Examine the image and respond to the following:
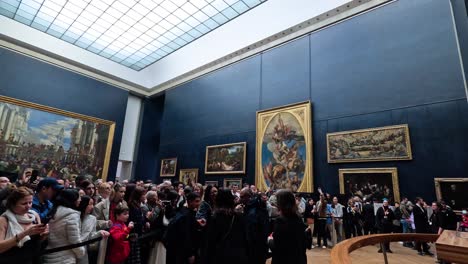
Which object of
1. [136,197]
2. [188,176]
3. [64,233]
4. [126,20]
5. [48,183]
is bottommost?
[64,233]

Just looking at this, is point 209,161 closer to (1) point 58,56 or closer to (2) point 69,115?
(2) point 69,115

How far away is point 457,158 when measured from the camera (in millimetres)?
8586

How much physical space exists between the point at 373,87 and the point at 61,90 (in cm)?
2013

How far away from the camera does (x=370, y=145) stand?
10.4 meters

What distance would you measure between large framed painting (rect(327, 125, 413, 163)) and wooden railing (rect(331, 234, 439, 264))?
8114 millimetres

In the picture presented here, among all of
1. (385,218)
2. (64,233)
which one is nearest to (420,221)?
(385,218)

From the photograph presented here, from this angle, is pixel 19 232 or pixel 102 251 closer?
pixel 19 232

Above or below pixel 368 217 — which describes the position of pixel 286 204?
above

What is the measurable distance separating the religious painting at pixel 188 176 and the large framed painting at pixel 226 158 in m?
1.19

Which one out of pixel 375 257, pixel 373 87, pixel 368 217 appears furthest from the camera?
pixel 373 87

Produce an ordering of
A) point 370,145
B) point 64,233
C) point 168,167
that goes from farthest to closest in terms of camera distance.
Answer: point 168,167
point 370,145
point 64,233

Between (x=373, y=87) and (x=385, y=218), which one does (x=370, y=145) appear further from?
(x=385, y=218)

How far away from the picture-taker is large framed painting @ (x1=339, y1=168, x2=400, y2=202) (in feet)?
31.3

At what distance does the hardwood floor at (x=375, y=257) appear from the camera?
6.64m
